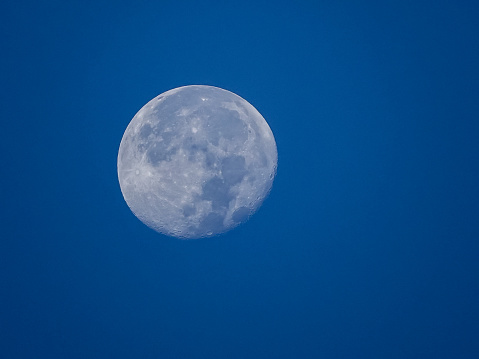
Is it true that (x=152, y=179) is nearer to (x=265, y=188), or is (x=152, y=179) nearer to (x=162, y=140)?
(x=162, y=140)

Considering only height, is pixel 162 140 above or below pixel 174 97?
below

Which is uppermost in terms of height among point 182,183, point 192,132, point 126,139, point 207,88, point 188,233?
point 207,88

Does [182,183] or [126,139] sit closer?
[182,183]

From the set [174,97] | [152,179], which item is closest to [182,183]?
[152,179]

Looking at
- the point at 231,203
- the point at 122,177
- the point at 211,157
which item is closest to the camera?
the point at 211,157

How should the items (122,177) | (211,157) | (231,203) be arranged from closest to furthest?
1. (211,157)
2. (231,203)
3. (122,177)

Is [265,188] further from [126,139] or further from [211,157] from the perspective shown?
[126,139]

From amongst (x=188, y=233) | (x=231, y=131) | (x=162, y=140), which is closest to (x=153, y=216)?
(x=188, y=233)
